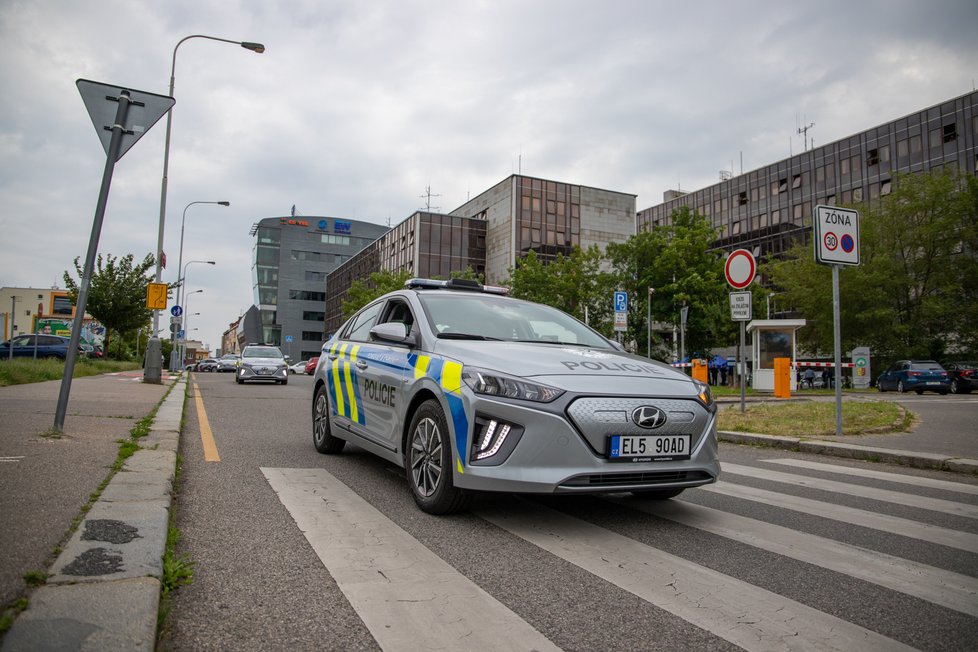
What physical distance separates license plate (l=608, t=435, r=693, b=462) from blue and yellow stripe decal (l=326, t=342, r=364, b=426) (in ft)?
8.22

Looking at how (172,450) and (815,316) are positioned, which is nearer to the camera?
(172,450)

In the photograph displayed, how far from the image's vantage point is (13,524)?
125 inches

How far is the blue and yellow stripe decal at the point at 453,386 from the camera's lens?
12.8 feet

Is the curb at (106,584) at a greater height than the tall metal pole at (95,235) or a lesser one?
lesser

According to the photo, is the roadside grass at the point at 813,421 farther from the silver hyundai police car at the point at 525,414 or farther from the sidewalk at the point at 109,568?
the silver hyundai police car at the point at 525,414

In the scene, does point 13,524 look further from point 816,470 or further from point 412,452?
point 816,470

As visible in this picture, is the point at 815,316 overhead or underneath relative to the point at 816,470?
overhead

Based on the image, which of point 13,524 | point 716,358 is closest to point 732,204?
point 716,358

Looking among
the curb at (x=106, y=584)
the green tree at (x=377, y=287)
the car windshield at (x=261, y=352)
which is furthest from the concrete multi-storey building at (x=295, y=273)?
the curb at (x=106, y=584)

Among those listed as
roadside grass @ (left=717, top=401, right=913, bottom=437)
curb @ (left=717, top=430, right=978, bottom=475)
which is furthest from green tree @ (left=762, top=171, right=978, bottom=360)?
curb @ (left=717, top=430, right=978, bottom=475)

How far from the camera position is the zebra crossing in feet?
8.14

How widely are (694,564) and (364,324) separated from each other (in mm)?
3934

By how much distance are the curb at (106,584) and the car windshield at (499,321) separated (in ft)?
7.02

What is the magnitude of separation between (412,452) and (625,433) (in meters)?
1.45
